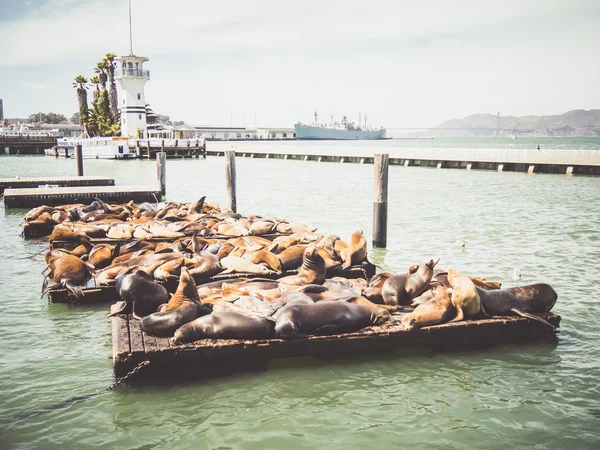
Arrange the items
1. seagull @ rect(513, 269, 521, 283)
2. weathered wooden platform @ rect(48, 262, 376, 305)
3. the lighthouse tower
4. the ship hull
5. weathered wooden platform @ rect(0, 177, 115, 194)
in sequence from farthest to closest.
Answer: the ship hull
the lighthouse tower
weathered wooden platform @ rect(0, 177, 115, 194)
seagull @ rect(513, 269, 521, 283)
weathered wooden platform @ rect(48, 262, 376, 305)

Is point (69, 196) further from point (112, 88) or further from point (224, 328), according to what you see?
point (112, 88)

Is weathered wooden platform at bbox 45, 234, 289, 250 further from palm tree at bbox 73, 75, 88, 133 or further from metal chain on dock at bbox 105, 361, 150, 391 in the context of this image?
palm tree at bbox 73, 75, 88, 133

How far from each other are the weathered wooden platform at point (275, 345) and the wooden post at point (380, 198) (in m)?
4.54

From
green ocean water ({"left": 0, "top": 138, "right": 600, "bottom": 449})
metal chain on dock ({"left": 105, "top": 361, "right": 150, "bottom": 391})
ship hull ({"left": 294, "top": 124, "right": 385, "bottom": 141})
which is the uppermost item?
ship hull ({"left": 294, "top": 124, "right": 385, "bottom": 141})

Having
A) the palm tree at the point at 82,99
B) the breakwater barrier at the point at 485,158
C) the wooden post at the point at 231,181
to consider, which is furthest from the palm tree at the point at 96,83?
the wooden post at the point at 231,181

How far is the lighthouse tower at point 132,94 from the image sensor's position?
5241cm

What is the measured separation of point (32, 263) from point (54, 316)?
3221mm

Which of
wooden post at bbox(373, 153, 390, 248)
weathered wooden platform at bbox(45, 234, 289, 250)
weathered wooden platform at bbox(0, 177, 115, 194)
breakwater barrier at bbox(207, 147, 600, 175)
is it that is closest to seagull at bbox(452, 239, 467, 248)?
wooden post at bbox(373, 153, 390, 248)

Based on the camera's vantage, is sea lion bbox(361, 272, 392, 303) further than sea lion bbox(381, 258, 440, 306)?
Yes

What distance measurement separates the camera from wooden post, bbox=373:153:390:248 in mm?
10008

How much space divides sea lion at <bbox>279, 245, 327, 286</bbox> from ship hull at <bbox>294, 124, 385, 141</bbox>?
121418 mm

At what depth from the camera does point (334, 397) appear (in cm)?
475

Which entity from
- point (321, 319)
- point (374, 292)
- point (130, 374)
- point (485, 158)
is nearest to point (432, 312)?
point (374, 292)

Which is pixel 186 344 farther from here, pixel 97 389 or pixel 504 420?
pixel 504 420
